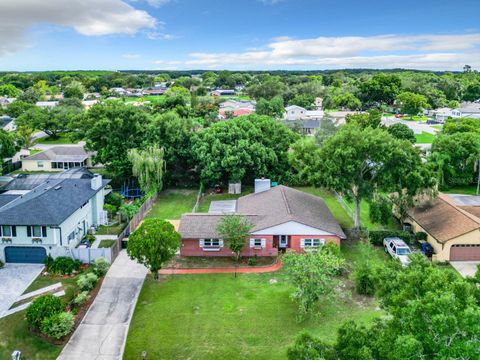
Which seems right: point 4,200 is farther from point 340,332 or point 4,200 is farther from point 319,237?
point 340,332

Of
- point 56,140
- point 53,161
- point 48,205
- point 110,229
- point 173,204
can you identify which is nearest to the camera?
point 48,205

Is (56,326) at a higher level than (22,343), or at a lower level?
higher

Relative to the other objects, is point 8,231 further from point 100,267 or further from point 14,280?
point 100,267

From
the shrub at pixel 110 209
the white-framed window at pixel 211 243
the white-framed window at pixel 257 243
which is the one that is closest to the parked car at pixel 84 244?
the shrub at pixel 110 209

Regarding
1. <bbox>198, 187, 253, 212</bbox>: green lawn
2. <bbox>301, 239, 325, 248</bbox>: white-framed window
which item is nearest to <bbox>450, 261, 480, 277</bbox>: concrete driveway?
<bbox>301, 239, 325, 248</bbox>: white-framed window

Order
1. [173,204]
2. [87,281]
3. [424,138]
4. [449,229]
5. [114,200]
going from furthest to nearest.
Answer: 1. [424,138]
2. [173,204]
3. [114,200]
4. [449,229]
5. [87,281]

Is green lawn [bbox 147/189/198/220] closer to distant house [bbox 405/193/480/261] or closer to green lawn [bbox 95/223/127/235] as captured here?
green lawn [bbox 95/223/127/235]

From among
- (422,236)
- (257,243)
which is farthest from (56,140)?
(422,236)
